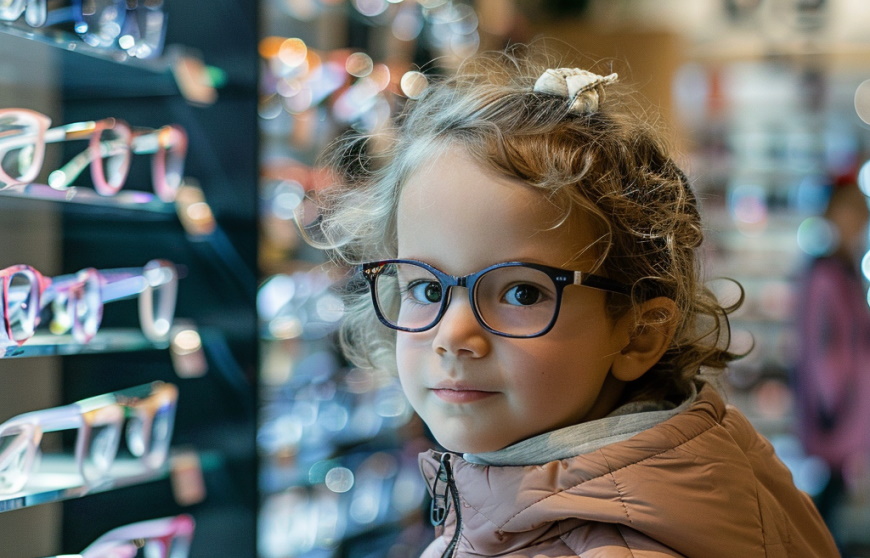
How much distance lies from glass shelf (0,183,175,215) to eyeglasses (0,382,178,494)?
1.23 ft

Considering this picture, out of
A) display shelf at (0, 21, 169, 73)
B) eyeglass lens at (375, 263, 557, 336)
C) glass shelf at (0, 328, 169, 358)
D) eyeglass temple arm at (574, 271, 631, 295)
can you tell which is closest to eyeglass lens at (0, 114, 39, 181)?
display shelf at (0, 21, 169, 73)

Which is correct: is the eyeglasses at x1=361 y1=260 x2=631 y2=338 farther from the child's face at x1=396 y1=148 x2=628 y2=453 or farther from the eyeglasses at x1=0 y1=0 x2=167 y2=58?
the eyeglasses at x1=0 y1=0 x2=167 y2=58

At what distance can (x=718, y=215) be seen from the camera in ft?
16.3

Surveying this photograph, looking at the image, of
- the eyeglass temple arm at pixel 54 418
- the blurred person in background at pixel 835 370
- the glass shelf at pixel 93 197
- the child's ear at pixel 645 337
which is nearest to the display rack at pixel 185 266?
the glass shelf at pixel 93 197

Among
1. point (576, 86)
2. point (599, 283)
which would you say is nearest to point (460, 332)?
point (599, 283)

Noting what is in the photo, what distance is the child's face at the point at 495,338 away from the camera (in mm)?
1002

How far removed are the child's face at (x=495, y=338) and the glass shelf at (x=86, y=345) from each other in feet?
2.62

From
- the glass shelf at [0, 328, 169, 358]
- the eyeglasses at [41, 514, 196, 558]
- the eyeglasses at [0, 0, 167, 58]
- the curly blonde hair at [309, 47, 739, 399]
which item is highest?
the eyeglasses at [0, 0, 167, 58]

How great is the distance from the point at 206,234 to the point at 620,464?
1.38 meters

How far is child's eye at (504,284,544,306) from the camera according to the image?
1.02 meters

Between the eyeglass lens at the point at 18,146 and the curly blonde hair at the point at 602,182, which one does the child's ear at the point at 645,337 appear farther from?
the eyeglass lens at the point at 18,146

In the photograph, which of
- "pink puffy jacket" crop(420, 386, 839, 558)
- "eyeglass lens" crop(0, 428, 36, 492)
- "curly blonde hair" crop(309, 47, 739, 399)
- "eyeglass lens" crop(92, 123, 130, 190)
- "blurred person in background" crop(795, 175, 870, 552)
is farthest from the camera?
"blurred person in background" crop(795, 175, 870, 552)

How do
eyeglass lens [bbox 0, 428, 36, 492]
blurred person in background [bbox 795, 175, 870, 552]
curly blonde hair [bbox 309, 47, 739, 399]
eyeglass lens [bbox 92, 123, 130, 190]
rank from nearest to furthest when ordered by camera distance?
curly blonde hair [bbox 309, 47, 739, 399]
eyeglass lens [bbox 0, 428, 36, 492]
eyeglass lens [bbox 92, 123, 130, 190]
blurred person in background [bbox 795, 175, 870, 552]

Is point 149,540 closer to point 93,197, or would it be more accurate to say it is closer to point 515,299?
point 93,197
